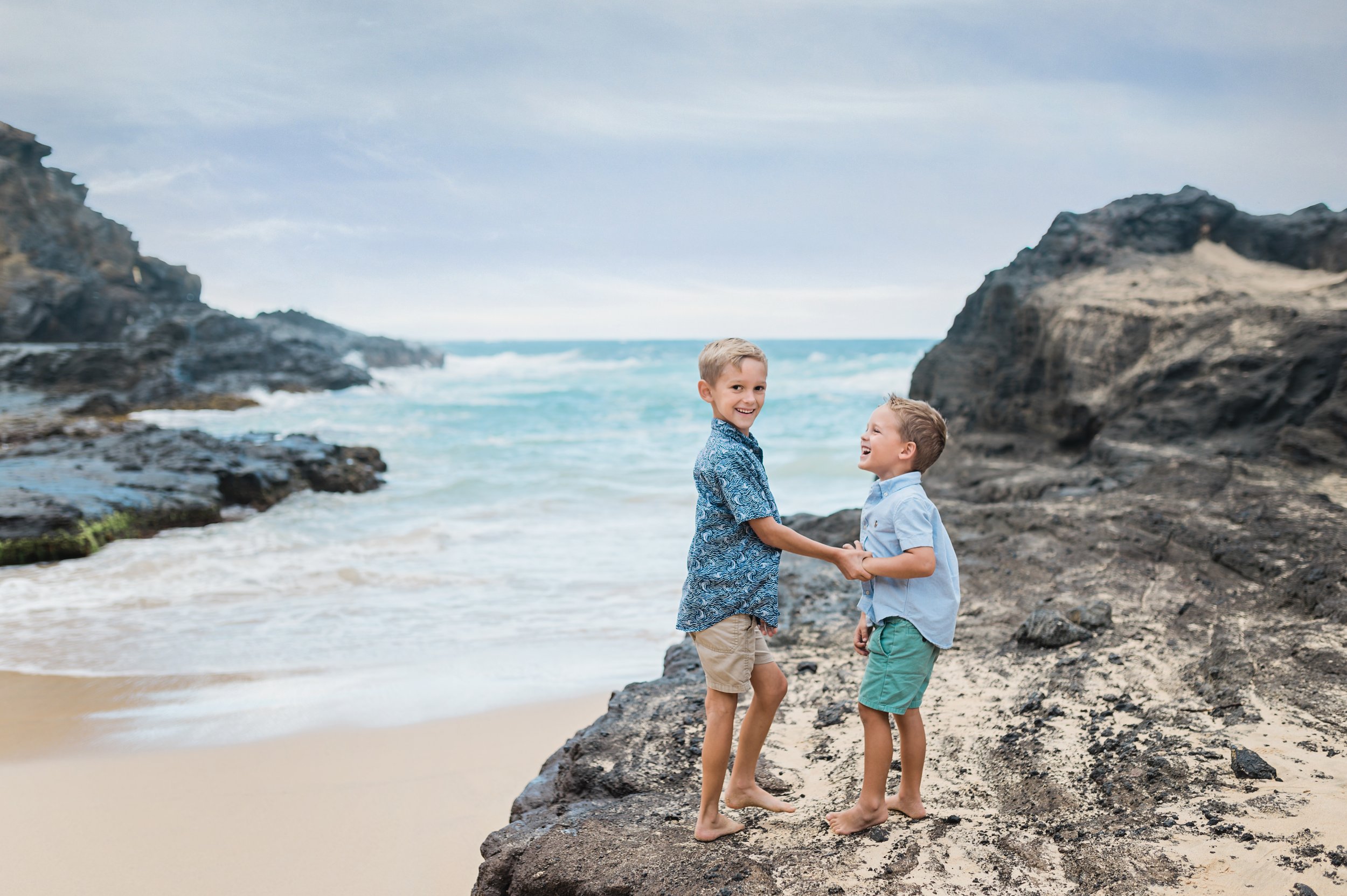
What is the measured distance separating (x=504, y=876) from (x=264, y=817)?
1.53 metres

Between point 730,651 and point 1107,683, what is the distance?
1.70 m

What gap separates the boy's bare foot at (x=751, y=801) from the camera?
2.40m

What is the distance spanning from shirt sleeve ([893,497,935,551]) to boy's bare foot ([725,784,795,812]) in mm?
863

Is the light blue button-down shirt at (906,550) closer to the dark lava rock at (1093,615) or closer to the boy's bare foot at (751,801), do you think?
the boy's bare foot at (751,801)

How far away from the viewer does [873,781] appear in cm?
222

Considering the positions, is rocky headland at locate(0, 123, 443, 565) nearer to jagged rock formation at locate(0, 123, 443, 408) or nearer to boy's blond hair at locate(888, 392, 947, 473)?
jagged rock formation at locate(0, 123, 443, 408)

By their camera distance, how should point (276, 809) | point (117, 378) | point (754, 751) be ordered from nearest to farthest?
point (754, 751)
point (276, 809)
point (117, 378)

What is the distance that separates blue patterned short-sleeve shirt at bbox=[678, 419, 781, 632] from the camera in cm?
222

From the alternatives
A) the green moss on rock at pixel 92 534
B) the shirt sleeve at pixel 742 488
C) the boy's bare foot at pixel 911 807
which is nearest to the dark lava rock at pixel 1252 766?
the boy's bare foot at pixel 911 807

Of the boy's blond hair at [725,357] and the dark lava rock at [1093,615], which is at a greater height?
the boy's blond hair at [725,357]

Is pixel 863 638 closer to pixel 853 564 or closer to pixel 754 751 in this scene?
pixel 853 564

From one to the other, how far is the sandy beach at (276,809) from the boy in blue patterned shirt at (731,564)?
1.21 m

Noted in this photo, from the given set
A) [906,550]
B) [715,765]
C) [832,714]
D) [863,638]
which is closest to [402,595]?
[832,714]

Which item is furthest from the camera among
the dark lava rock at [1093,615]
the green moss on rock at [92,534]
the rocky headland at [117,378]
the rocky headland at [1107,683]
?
the rocky headland at [117,378]
